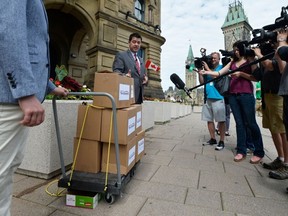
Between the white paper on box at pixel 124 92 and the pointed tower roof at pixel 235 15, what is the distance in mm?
97806

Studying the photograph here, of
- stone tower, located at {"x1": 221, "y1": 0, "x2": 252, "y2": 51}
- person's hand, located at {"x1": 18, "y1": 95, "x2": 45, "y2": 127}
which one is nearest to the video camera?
person's hand, located at {"x1": 18, "y1": 95, "x2": 45, "y2": 127}

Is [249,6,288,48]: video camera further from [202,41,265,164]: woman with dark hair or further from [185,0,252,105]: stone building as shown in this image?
[185,0,252,105]: stone building

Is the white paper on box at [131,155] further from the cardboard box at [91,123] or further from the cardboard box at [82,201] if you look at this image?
the cardboard box at [82,201]

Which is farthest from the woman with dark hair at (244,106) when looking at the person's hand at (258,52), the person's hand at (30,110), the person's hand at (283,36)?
the person's hand at (30,110)

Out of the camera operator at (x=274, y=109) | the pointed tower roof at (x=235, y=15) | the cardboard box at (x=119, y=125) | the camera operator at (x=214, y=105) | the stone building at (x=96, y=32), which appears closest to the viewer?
the cardboard box at (x=119, y=125)

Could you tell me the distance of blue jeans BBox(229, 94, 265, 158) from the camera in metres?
3.77

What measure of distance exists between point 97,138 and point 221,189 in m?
1.62

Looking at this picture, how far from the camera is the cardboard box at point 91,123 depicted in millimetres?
2398

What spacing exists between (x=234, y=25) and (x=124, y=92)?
99.4 m

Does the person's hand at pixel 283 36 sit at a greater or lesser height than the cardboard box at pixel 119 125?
greater

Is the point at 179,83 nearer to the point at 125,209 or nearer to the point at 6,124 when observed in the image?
the point at 125,209

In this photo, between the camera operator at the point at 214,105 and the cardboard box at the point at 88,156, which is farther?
the camera operator at the point at 214,105

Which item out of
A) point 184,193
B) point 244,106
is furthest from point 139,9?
point 184,193

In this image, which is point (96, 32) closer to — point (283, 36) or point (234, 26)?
point (283, 36)
